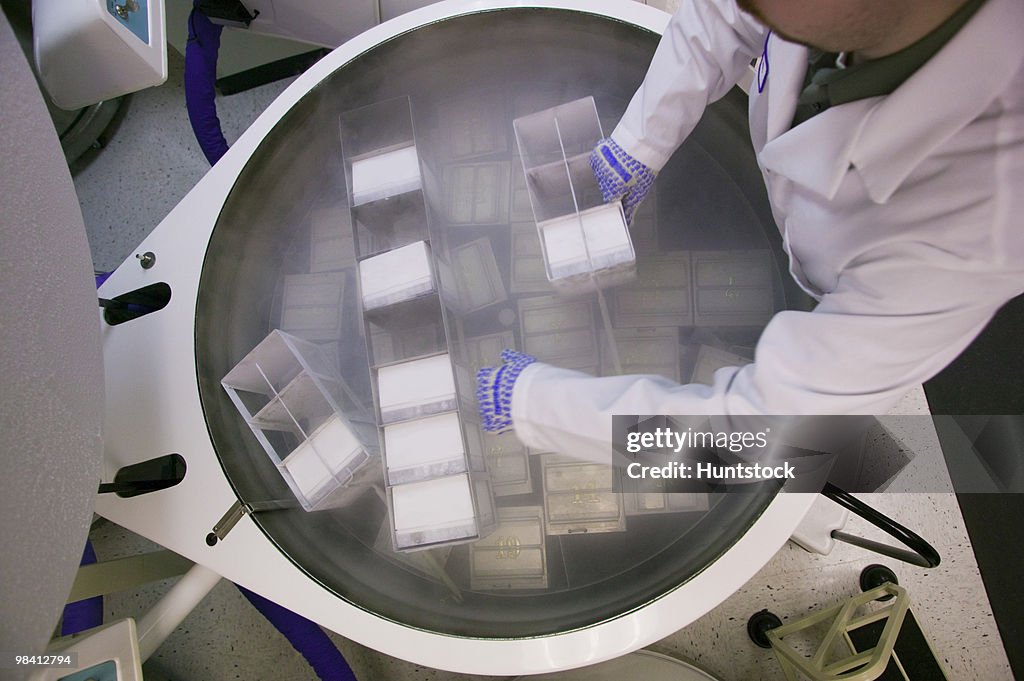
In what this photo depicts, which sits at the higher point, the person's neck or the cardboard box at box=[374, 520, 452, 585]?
the person's neck

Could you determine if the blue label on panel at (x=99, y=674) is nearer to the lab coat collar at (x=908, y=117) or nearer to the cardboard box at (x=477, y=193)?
the cardboard box at (x=477, y=193)

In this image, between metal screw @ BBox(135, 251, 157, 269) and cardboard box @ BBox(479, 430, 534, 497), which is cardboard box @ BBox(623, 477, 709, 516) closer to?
cardboard box @ BBox(479, 430, 534, 497)

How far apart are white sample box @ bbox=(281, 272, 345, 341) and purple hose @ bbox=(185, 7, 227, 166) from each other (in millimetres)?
501

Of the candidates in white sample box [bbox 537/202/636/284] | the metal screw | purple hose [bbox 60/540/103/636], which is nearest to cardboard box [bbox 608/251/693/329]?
white sample box [bbox 537/202/636/284]

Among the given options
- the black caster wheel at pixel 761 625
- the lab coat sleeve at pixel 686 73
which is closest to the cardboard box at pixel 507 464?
the lab coat sleeve at pixel 686 73

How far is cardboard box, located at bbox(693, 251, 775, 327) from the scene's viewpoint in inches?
43.1

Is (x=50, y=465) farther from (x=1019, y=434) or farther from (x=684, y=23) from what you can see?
(x=1019, y=434)

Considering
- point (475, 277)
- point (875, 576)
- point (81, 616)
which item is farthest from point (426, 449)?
point (875, 576)

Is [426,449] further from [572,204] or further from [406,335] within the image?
[572,204]

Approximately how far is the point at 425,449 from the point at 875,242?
663mm

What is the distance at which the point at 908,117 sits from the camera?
705 mm

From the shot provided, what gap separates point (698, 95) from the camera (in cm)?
104

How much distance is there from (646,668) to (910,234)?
44.3 inches

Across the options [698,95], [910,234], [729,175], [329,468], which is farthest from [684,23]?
[329,468]
